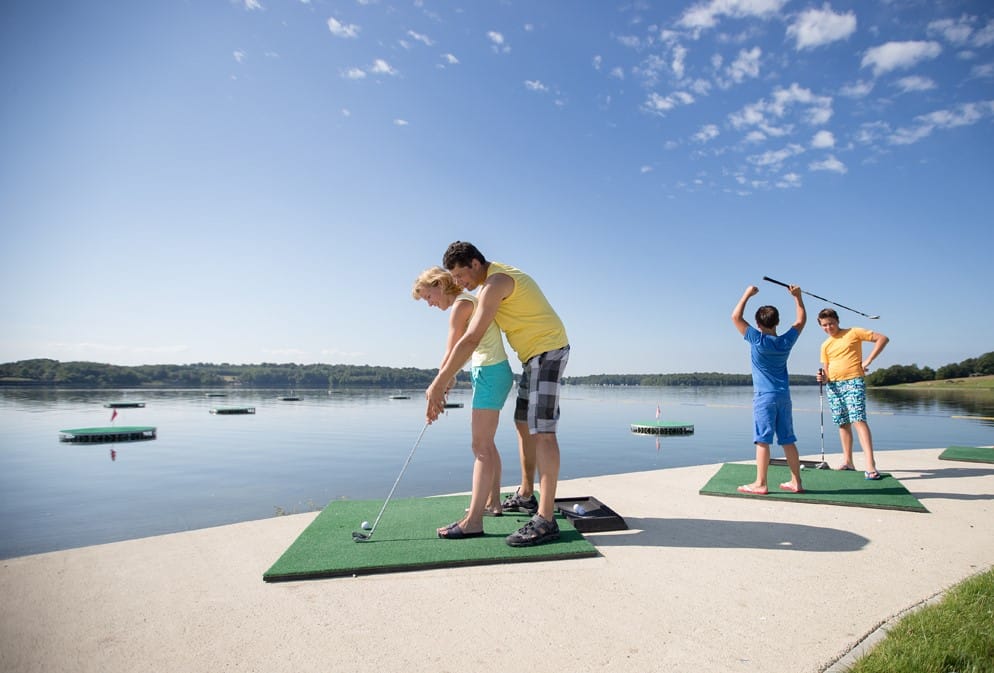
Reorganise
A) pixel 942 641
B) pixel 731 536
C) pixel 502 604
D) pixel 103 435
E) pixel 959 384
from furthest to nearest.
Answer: pixel 959 384, pixel 103 435, pixel 731 536, pixel 502 604, pixel 942 641

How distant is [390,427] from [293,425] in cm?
687

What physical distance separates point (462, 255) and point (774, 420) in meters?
3.48

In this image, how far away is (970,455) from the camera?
7902 mm

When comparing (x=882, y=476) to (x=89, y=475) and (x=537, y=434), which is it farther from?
(x=89, y=475)

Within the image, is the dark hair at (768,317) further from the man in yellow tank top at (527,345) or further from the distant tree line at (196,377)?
the distant tree line at (196,377)

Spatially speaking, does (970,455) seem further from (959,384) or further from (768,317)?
(959,384)

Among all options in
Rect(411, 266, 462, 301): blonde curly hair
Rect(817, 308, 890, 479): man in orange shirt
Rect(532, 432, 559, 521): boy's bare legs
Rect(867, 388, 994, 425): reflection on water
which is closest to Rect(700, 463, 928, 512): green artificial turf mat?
Rect(817, 308, 890, 479): man in orange shirt

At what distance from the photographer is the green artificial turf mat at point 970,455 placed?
768cm

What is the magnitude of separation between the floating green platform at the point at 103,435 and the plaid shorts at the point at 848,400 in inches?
1226

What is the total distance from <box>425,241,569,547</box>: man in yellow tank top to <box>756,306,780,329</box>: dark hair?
2.72 metres

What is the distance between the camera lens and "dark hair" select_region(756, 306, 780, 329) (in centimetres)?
539

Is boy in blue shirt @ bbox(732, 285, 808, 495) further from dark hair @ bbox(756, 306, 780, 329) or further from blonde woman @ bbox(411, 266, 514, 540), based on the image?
blonde woman @ bbox(411, 266, 514, 540)

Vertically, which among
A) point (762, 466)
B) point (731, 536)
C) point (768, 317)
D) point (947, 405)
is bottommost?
point (947, 405)

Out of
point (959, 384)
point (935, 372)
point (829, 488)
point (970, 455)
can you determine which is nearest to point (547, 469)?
point (829, 488)
